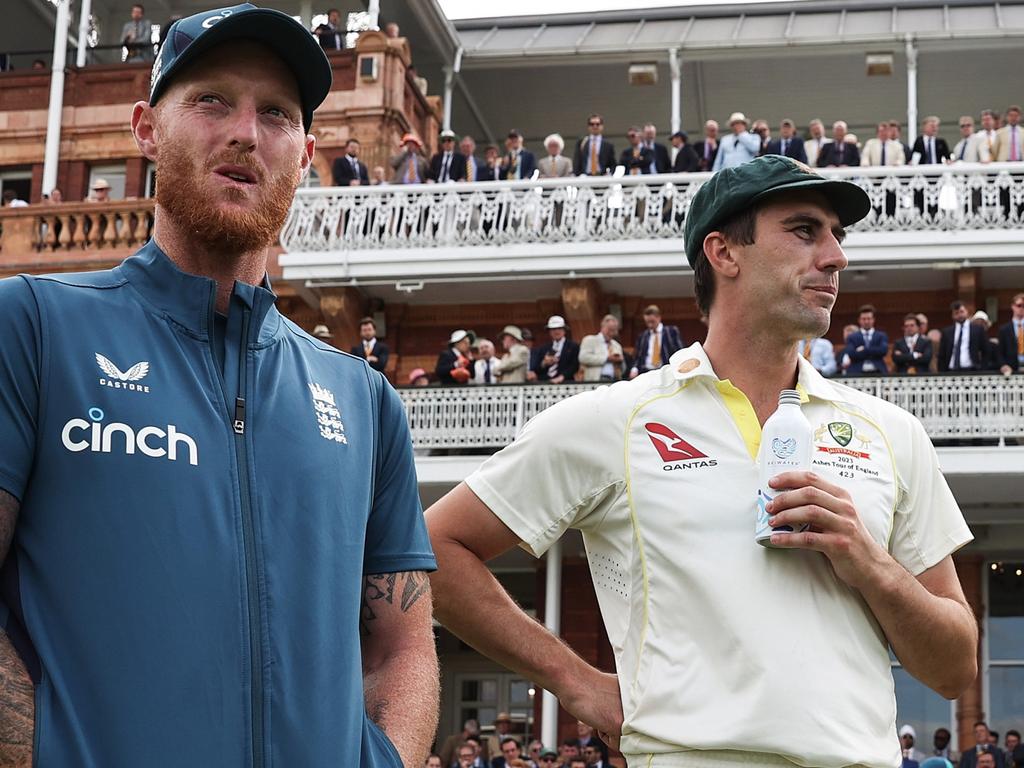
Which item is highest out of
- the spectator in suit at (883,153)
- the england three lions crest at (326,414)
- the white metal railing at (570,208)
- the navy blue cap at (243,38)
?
the spectator in suit at (883,153)

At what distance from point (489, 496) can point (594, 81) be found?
1045 inches

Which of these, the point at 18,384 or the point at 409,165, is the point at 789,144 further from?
the point at 18,384

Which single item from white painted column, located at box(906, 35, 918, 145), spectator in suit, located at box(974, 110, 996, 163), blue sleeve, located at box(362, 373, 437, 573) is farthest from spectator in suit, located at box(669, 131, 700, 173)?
blue sleeve, located at box(362, 373, 437, 573)

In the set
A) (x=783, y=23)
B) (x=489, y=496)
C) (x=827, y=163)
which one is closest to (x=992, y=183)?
(x=827, y=163)

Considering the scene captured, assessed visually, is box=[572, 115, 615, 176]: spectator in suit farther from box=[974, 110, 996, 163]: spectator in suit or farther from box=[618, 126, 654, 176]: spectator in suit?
box=[974, 110, 996, 163]: spectator in suit

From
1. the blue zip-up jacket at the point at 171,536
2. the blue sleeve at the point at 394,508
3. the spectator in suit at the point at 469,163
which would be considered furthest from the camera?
the spectator in suit at the point at 469,163

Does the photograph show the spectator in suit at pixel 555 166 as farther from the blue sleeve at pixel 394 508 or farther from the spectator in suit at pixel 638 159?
the blue sleeve at pixel 394 508

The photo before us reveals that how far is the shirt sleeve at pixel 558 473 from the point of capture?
A: 3611 mm

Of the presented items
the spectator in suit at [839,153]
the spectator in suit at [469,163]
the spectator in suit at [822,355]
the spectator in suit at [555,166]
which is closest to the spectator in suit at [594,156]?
the spectator in suit at [555,166]

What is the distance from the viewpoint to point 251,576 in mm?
2311

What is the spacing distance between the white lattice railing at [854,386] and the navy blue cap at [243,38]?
17.3 m

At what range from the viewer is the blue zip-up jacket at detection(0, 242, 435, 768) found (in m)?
2.19

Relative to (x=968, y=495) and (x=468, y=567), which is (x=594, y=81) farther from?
(x=468, y=567)

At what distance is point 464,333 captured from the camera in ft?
73.7
